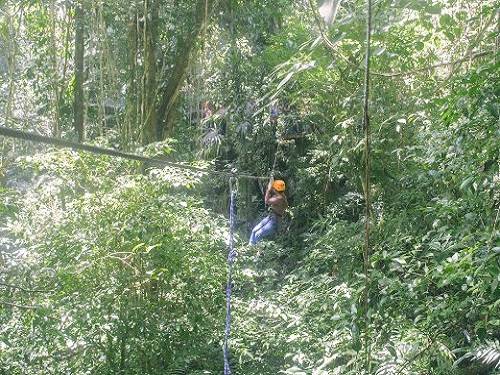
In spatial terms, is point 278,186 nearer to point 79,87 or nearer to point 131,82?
point 131,82

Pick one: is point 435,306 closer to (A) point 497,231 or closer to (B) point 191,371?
(A) point 497,231

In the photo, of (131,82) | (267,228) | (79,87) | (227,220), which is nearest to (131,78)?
(131,82)

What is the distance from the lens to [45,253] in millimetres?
2521

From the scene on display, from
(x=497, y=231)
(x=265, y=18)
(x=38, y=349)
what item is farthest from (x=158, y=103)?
(x=497, y=231)

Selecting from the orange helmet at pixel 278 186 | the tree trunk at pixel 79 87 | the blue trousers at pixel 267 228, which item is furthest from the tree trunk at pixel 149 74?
the blue trousers at pixel 267 228

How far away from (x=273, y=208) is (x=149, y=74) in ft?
4.91

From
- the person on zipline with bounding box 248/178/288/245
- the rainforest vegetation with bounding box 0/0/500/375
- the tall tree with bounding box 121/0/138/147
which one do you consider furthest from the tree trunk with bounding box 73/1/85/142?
the person on zipline with bounding box 248/178/288/245

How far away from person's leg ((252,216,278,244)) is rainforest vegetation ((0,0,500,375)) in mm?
370

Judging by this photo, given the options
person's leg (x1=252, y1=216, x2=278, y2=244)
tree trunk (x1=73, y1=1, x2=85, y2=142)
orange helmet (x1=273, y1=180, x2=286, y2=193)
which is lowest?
person's leg (x1=252, y1=216, x2=278, y2=244)

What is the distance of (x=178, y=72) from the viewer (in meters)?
4.23

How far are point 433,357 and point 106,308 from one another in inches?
48.1

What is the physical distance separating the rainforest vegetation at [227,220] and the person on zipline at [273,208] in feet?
1.22

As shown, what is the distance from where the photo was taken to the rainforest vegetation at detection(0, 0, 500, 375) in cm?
175

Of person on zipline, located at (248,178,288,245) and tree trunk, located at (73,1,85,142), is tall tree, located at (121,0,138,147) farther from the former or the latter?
person on zipline, located at (248,178,288,245)
